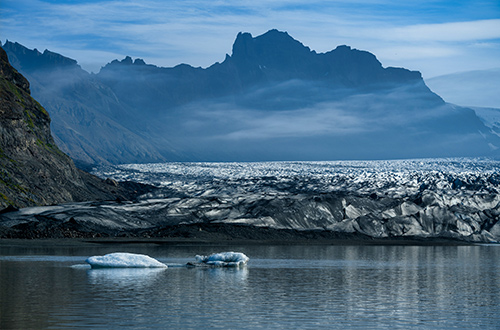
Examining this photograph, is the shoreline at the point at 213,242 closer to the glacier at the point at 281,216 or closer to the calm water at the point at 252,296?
the glacier at the point at 281,216

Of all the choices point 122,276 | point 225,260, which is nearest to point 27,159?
point 225,260

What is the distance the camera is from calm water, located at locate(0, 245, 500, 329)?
2150 cm

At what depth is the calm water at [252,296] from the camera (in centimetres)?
2150

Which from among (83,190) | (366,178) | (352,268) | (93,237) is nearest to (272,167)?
(366,178)

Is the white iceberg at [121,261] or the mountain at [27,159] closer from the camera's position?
the white iceberg at [121,261]

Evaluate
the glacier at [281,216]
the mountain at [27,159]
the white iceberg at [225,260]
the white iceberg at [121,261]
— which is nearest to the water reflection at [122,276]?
the white iceberg at [121,261]

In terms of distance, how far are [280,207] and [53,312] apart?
57.8 meters

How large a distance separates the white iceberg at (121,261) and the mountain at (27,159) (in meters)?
40.8

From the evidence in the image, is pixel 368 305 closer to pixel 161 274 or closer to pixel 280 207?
pixel 161 274

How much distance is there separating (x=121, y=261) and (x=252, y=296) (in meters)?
13.3

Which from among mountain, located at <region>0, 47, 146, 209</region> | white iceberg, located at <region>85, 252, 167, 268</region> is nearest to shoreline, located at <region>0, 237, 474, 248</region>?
mountain, located at <region>0, 47, 146, 209</region>

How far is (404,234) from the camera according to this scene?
8006 centimetres

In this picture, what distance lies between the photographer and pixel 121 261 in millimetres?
39062

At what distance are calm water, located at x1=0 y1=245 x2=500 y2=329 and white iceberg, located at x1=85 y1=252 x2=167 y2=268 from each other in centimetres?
55
